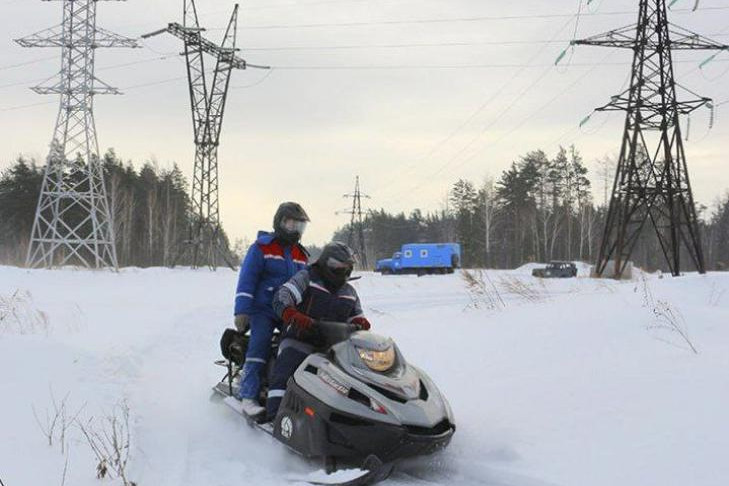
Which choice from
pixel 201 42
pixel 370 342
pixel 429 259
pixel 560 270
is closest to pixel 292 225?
pixel 370 342

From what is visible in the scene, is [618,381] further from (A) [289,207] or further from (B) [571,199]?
(B) [571,199]

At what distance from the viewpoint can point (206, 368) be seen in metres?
8.91

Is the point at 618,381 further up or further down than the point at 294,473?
further up

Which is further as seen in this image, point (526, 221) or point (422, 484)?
point (526, 221)

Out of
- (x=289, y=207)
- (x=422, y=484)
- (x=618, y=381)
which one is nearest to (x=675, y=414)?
(x=618, y=381)

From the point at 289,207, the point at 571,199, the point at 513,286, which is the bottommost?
the point at 513,286

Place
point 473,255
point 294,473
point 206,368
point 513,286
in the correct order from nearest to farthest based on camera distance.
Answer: point 294,473 < point 206,368 < point 513,286 < point 473,255

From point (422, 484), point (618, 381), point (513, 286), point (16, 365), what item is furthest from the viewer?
point (513, 286)

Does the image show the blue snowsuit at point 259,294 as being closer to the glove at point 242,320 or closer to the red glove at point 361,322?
the glove at point 242,320

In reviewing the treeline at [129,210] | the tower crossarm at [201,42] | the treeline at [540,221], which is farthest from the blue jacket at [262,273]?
the treeline at [540,221]

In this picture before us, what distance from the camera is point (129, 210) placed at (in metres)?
67.7

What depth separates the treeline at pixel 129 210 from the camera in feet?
206

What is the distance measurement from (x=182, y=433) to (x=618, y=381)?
397 cm

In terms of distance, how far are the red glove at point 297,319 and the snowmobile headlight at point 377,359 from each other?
55 cm
